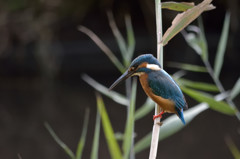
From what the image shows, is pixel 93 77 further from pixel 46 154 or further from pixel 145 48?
pixel 46 154

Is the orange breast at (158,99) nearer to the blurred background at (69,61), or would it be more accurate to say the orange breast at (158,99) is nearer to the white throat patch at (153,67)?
the white throat patch at (153,67)

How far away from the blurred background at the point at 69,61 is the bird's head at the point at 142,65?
4822 millimetres

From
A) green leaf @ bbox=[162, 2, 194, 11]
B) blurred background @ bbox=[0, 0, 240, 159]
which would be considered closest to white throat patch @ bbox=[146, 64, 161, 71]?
green leaf @ bbox=[162, 2, 194, 11]

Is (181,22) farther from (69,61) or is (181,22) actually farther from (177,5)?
(69,61)

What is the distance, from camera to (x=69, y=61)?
763 cm

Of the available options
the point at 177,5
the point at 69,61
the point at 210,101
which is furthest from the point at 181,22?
the point at 69,61

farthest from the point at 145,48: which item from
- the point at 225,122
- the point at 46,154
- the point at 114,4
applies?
the point at 46,154

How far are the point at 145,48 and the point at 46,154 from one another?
3.02m

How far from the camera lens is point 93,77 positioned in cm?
689

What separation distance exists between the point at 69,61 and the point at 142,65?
23.0 feet

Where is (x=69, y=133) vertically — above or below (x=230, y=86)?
above

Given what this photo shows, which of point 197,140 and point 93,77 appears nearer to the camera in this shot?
point 197,140

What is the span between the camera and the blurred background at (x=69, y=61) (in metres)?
5.84

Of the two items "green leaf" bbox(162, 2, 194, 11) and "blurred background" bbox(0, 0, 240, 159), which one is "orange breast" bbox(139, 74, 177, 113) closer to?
"green leaf" bbox(162, 2, 194, 11)
